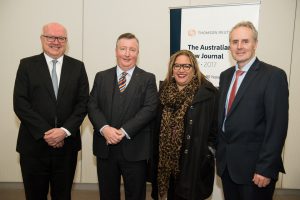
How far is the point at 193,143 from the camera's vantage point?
2213mm

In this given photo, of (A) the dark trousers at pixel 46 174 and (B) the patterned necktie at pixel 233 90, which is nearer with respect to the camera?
(B) the patterned necktie at pixel 233 90

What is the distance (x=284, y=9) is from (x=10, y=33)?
3597mm

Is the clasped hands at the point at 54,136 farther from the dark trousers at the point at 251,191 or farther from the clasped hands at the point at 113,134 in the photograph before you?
the dark trousers at the point at 251,191

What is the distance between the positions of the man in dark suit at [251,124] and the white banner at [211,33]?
978 millimetres

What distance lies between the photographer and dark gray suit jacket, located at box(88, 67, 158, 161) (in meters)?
2.26

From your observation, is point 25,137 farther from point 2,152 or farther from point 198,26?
point 198,26

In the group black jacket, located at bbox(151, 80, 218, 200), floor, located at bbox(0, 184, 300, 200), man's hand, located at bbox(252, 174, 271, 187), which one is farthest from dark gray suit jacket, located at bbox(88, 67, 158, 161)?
floor, located at bbox(0, 184, 300, 200)

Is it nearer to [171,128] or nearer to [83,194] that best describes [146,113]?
[171,128]

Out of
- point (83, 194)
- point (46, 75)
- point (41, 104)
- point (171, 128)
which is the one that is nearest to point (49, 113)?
point (41, 104)

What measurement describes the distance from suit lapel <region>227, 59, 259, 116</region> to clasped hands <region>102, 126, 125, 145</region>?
87 cm

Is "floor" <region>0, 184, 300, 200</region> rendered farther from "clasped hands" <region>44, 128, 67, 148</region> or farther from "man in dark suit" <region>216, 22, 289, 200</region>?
"man in dark suit" <region>216, 22, 289, 200</region>

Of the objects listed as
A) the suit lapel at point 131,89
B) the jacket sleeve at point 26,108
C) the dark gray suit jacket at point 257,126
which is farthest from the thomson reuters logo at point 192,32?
the jacket sleeve at point 26,108

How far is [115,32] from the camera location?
3654mm

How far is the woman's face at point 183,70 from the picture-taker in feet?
7.54
